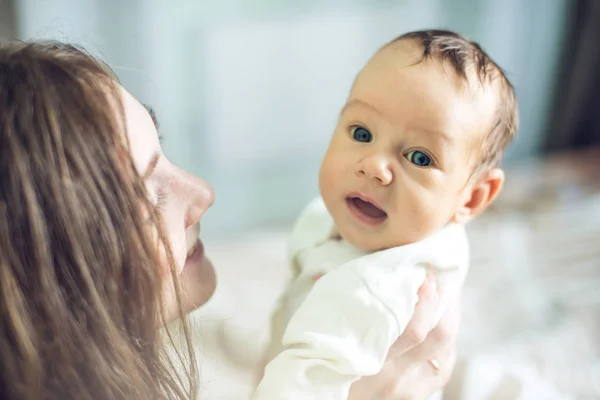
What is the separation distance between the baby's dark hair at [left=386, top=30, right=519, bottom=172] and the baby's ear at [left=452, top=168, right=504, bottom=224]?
16 mm

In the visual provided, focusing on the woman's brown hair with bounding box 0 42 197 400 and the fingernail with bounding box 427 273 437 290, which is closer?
the woman's brown hair with bounding box 0 42 197 400

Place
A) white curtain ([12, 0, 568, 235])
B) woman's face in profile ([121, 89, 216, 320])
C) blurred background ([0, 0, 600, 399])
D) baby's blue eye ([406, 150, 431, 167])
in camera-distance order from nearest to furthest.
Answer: woman's face in profile ([121, 89, 216, 320]) < baby's blue eye ([406, 150, 431, 167]) < blurred background ([0, 0, 600, 399]) < white curtain ([12, 0, 568, 235])

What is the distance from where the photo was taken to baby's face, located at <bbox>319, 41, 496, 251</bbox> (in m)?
0.84

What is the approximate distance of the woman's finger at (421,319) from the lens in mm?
885

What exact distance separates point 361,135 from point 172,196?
271 mm

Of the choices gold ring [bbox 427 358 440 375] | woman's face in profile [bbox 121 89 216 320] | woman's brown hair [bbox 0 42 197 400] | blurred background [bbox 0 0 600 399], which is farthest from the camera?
blurred background [bbox 0 0 600 399]

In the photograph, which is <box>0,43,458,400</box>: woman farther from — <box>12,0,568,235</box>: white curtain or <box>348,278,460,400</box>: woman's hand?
<box>12,0,568,235</box>: white curtain

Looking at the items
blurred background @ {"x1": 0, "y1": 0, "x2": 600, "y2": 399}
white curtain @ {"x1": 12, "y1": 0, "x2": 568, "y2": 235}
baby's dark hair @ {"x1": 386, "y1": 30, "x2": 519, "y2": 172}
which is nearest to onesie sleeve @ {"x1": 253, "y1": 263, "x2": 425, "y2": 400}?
baby's dark hair @ {"x1": 386, "y1": 30, "x2": 519, "y2": 172}

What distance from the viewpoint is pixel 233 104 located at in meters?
2.21

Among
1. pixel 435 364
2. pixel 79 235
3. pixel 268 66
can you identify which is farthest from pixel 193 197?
pixel 268 66

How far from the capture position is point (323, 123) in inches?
93.4

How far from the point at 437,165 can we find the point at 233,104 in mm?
1437

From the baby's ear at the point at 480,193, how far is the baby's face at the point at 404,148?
0.03 m

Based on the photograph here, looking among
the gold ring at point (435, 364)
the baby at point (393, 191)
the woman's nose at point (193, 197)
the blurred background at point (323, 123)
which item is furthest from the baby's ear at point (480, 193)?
the blurred background at point (323, 123)
